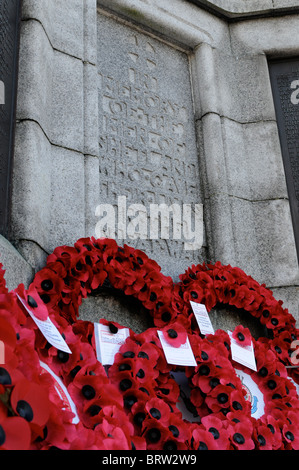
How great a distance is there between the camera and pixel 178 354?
2.56 m

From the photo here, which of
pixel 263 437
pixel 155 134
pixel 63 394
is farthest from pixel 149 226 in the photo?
pixel 63 394

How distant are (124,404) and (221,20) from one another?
4.04 metres

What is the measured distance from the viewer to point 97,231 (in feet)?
10.9

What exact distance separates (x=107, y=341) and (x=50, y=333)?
0.48 meters

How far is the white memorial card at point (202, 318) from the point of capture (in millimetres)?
3008

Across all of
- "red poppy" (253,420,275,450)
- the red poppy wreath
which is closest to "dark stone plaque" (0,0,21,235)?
the red poppy wreath

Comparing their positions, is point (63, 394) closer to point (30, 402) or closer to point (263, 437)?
point (30, 402)

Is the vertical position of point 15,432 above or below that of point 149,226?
below

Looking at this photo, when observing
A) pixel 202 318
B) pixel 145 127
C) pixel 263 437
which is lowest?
pixel 263 437

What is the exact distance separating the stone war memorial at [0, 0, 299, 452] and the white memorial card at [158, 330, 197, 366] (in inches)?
0.5

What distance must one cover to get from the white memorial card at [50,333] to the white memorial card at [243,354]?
1169 millimetres

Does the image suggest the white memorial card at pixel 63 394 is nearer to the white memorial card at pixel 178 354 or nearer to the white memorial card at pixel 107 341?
the white memorial card at pixel 107 341
